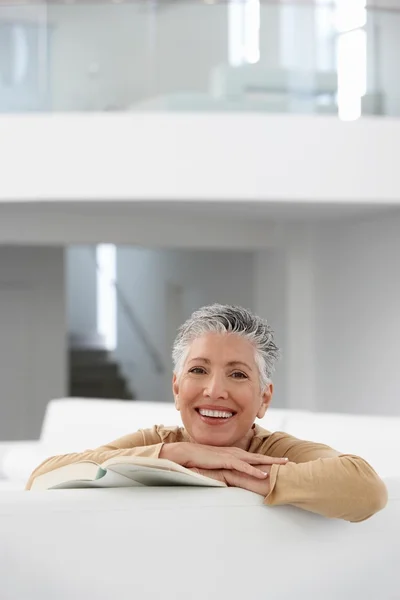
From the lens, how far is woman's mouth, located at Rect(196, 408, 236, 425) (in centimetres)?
233

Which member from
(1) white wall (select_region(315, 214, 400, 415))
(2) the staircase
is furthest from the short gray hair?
(2) the staircase

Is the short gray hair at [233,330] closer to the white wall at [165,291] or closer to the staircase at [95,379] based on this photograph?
the white wall at [165,291]

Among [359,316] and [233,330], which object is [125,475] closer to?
[233,330]

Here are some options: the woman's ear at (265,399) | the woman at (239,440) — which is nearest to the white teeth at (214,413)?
the woman at (239,440)

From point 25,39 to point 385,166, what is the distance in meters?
2.50

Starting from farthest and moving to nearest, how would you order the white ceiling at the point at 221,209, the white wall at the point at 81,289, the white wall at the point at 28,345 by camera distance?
→ 1. the white wall at the point at 81,289
2. the white wall at the point at 28,345
3. the white ceiling at the point at 221,209

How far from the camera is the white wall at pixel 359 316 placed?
7.40 meters

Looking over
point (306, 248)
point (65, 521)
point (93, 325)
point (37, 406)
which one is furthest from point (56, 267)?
point (65, 521)

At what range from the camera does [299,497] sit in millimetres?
2004

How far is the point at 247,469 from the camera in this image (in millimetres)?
2082

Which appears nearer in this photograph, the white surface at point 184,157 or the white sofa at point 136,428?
the white sofa at point 136,428

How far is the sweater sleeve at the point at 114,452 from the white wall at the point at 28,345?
784 cm

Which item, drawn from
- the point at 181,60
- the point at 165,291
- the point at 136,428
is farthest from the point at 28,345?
the point at 136,428

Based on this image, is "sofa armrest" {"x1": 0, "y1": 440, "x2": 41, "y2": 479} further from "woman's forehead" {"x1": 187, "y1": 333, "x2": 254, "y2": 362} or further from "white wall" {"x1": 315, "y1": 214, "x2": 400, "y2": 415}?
"white wall" {"x1": 315, "y1": 214, "x2": 400, "y2": 415}
